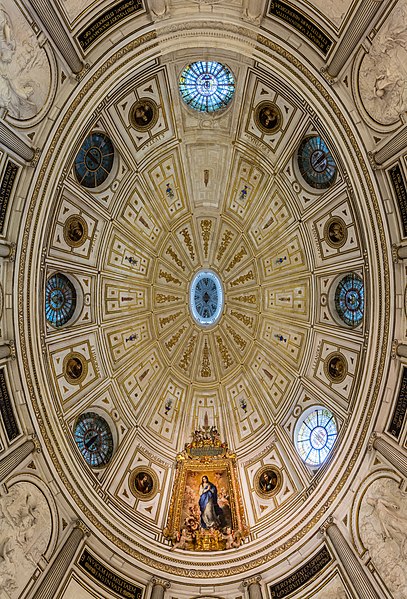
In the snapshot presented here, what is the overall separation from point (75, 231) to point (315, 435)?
42.0 feet

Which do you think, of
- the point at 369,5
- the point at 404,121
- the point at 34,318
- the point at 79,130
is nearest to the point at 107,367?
the point at 34,318

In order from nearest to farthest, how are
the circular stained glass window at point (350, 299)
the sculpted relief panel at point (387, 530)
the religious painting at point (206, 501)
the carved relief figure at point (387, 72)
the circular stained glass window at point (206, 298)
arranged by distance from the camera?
1. the carved relief figure at point (387, 72)
2. the sculpted relief panel at point (387, 530)
3. the circular stained glass window at point (350, 299)
4. the religious painting at point (206, 501)
5. the circular stained glass window at point (206, 298)

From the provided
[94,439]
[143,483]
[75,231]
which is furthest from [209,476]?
[75,231]

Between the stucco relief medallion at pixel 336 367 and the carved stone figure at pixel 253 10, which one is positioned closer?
the carved stone figure at pixel 253 10

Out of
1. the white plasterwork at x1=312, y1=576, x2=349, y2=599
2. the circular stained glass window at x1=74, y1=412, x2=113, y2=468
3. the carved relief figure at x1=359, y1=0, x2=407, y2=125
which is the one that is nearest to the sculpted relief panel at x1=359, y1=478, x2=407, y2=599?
the white plasterwork at x1=312, y1=576, x2=349, y2=599

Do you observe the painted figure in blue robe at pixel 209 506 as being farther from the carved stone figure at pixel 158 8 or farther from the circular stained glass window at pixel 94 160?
the carved stone figure at pixel 158 8

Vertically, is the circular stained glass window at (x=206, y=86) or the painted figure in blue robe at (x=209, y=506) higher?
the circular stained glass window at (x=206, y=86)

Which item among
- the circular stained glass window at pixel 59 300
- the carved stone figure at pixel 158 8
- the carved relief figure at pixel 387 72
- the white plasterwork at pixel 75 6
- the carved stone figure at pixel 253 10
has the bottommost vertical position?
the circular stained glass window at pixel 59 300

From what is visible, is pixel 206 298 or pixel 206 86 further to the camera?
pixel 206 298

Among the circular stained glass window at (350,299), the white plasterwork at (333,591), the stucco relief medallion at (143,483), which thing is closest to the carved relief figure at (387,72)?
the circular stained glass window at (350,299)

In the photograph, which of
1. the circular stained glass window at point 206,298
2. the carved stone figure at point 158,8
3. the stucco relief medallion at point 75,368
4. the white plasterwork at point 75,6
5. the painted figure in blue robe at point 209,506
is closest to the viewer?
the white plasterwork at point 75,6

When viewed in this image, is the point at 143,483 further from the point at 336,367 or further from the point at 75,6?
the point at 75,6

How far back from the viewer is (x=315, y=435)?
23.4 meters

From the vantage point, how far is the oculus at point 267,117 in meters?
22.0
